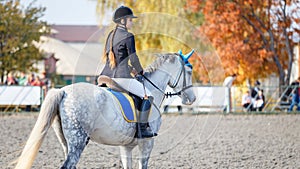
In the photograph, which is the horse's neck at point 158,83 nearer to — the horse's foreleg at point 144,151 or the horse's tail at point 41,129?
the horse's foreleg at point 144,151

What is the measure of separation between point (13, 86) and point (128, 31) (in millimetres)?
14322

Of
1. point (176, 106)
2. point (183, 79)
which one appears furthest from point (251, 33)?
point (183, 79)

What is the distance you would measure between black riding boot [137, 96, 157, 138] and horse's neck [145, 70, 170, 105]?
0.37 metres

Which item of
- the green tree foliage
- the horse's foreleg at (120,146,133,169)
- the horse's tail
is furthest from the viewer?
the green tree foliage

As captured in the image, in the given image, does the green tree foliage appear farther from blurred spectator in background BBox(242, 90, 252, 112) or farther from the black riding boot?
the black riding boot

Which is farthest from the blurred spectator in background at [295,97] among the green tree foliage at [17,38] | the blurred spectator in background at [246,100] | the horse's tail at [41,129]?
the horse's tail at [41,129]

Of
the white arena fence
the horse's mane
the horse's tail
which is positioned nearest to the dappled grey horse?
the horse's tail

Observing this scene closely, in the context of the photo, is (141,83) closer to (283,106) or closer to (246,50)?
(283,106)

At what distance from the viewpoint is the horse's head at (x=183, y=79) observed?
292 inches

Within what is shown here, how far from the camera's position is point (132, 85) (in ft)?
22.4

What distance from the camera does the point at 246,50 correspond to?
23.9 meters

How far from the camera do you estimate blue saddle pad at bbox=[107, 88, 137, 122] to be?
655 cm

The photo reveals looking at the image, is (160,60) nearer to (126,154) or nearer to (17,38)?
(126,154)

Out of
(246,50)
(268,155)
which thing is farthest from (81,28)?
(268,155)
